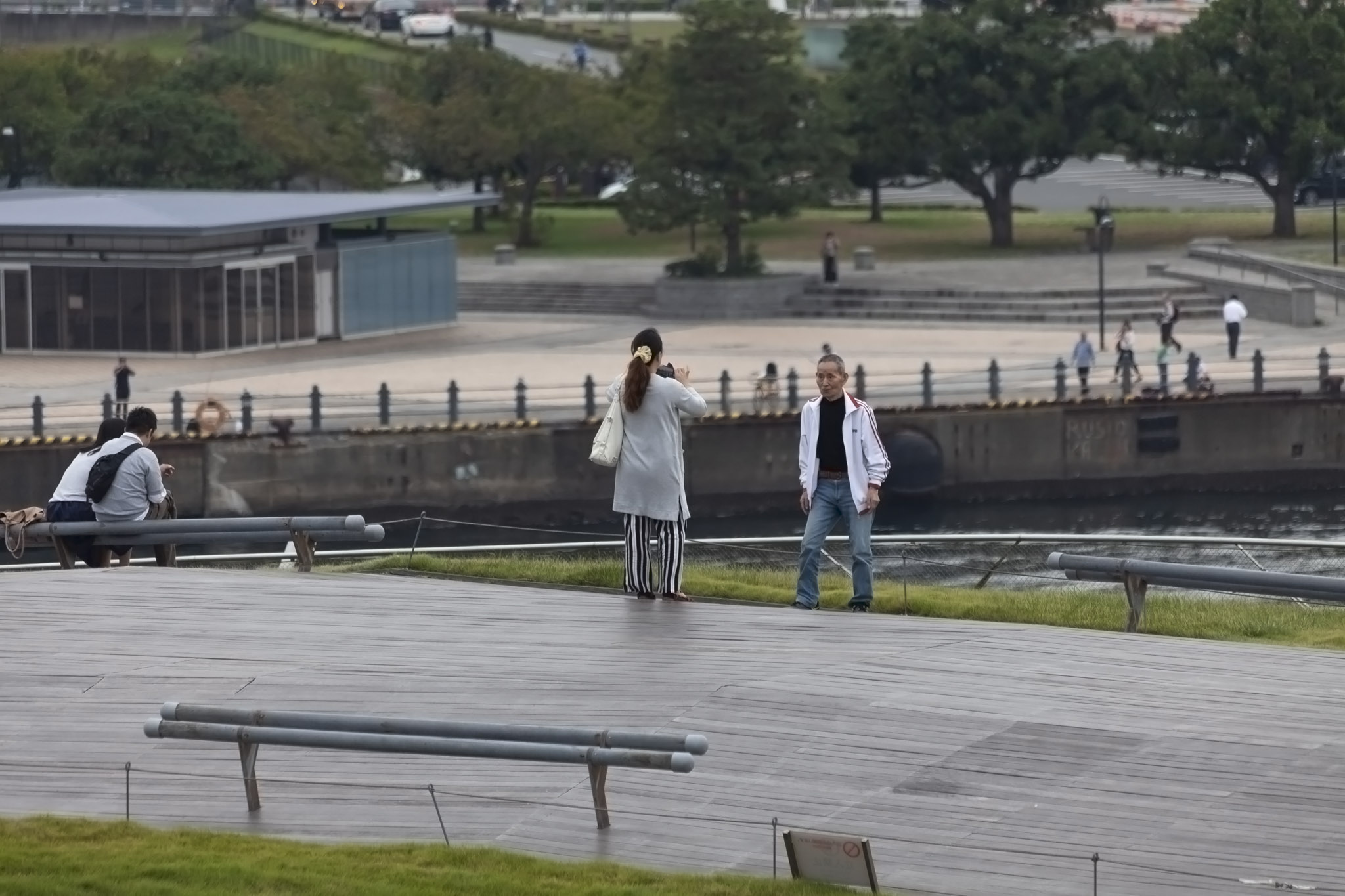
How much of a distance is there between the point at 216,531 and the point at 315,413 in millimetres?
22204

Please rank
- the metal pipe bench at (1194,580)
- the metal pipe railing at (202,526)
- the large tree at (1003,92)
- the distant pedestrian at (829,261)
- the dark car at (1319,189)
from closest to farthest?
the metal pipe bench at (1194,580), the metal pipe railing at (202,526), the distant pedestrian at (829,261), the large tree at (1003,92), the dark car at (1319,189)

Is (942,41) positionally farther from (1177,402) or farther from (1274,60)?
(1177,402)

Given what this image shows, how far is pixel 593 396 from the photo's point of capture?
38469mm

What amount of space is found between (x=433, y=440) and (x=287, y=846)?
2938cm

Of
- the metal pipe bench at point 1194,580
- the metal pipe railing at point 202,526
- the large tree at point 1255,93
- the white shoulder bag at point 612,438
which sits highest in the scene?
the large tree at point 1255,93

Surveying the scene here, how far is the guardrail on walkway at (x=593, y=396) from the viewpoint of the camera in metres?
36.8

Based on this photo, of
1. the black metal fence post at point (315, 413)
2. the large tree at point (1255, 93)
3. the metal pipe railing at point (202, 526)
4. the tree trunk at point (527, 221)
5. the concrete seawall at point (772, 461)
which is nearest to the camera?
the metal pipe railing at point (202, 526)

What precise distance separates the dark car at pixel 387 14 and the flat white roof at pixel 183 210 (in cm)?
4715

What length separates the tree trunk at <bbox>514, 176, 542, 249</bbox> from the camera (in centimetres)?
6272

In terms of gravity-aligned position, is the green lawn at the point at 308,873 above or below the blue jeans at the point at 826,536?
below

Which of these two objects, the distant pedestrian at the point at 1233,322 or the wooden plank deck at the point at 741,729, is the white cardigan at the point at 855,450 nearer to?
the wooden plank deck at the point at 741,729

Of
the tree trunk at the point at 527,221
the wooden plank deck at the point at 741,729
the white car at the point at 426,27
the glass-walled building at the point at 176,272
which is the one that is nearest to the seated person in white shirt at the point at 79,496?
the wooden plank deck at the point at 741,729

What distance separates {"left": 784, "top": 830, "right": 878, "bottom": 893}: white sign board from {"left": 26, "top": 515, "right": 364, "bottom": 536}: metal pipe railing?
645 cm

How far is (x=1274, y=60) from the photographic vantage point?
56.0 m
